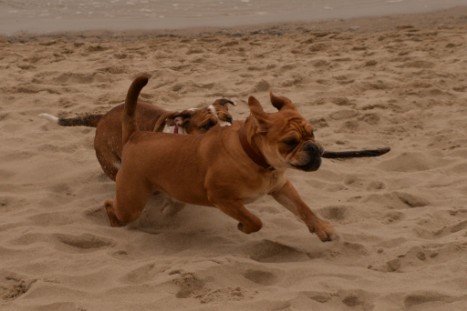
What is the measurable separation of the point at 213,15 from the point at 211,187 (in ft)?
33.0

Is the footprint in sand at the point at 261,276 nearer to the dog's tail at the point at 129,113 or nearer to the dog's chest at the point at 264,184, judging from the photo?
the dog's chest at the point at 264,184

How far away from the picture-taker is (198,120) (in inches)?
220

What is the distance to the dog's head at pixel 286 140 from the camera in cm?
425

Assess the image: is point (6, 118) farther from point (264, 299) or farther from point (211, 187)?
point (264, 299)

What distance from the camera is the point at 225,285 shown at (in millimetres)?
4117

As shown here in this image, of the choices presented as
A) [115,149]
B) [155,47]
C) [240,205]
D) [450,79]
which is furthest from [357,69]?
[240,205]

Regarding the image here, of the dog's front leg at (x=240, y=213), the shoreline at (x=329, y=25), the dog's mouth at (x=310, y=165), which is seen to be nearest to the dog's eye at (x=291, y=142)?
the dog's mouth at (x=310, y=165)

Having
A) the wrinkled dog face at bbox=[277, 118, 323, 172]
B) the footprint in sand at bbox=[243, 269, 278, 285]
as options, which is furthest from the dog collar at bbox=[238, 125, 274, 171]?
the footprint in sand at bbox=[243, 269, 278, 285]

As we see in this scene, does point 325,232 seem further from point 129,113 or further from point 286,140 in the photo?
point 129,113

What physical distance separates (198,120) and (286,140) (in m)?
1.41

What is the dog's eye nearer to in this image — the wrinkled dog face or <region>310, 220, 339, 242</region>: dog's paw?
the wrinkled dog face

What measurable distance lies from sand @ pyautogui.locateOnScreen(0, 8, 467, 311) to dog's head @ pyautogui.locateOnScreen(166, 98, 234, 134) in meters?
0.54

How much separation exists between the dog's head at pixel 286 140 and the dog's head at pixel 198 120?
1119 millimetres

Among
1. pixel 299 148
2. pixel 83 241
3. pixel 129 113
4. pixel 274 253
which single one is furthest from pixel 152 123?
pixel 299 148
